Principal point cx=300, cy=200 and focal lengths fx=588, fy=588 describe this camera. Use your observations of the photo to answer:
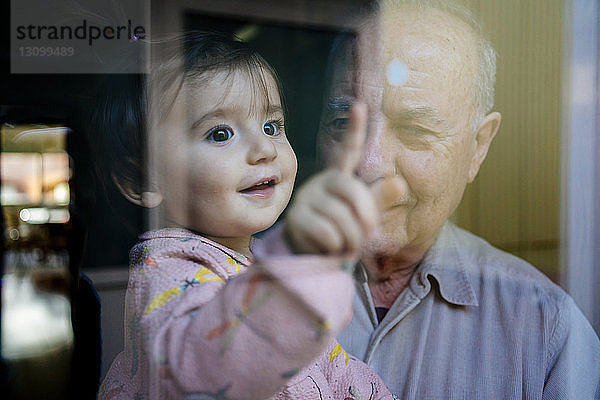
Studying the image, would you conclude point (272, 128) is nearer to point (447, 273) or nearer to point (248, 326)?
point (248, 326)

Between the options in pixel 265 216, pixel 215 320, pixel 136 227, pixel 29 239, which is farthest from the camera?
pixel 29 239

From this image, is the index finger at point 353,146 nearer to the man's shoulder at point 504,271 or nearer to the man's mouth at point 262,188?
the man's mouth at point 262,188

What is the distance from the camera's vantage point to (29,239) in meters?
1.05

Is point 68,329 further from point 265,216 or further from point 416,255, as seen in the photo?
point 416,255

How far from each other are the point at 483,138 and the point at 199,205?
0.56 m

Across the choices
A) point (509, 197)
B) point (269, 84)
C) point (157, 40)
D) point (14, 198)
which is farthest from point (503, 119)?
point (14, 198)

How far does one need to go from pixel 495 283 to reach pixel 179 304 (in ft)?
2.31

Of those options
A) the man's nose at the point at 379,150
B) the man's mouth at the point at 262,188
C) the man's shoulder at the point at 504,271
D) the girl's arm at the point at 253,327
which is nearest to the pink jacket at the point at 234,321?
the girl's arm at the point at 253,327

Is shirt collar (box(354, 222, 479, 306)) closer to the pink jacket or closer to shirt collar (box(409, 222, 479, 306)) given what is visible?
shirt collar (box(409, 222, 479, 306))

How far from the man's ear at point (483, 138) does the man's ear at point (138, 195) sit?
22.7 inches

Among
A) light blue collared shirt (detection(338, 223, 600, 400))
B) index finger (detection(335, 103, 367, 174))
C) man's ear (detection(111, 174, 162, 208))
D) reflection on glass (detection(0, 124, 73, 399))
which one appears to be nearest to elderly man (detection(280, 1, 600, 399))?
light blue collared shirt (detection(338, 223, 600, 400))

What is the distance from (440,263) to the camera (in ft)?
3.67

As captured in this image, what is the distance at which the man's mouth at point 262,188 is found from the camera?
80 cm

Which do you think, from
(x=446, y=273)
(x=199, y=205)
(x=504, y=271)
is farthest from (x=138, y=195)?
(x=504, y=271)
